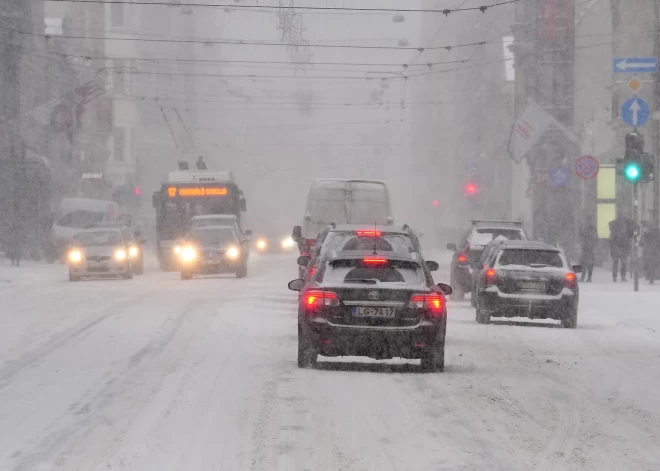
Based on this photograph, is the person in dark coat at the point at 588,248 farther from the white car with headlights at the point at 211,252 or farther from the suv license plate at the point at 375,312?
the suv license plate at the point at 375,312

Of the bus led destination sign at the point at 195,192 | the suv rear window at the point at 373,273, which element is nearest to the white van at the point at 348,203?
the bus led destination sign at the point at 195,192

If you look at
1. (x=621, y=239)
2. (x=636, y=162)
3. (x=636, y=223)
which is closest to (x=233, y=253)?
(x=621, y=239)

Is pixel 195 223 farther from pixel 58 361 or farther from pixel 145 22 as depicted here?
pixel 145 22

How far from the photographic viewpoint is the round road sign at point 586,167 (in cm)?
3164

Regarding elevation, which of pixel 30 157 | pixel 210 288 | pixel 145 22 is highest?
pixel 145 22

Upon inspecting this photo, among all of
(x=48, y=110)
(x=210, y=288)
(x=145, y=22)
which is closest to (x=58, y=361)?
(x=210, y=288)

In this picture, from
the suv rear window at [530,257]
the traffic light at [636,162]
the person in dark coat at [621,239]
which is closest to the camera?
the suv rear window at [530,257]

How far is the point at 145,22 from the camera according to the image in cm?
11631

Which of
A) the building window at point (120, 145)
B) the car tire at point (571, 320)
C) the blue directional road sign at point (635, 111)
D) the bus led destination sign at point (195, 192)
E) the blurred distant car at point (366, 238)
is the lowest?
the car tire at point (571, 320)

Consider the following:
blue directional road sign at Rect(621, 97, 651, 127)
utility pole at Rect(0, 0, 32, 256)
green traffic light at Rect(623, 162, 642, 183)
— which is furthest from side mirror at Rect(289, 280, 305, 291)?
utility pole at Rect(0, 0, 32, 256)

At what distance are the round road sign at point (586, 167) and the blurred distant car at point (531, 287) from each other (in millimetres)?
10302

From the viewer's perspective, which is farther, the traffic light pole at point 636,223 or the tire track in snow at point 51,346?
the traffic light pole at point 636,223

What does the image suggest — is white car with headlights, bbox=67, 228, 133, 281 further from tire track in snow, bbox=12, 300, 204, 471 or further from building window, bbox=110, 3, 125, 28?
building window, bbox=110, 3, 125, 28

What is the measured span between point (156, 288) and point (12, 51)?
97.4 ft
